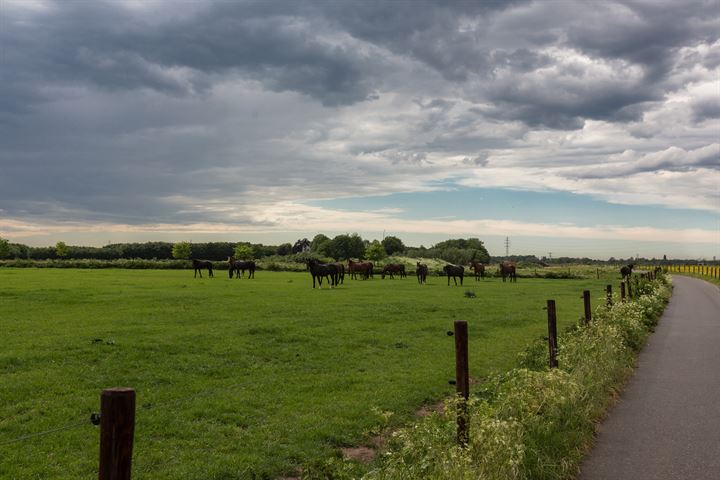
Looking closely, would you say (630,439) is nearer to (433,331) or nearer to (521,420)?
(521,420)

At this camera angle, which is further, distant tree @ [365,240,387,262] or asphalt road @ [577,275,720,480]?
distant tree @ [365,240,387,262]

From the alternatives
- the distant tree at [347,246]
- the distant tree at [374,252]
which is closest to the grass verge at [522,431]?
the distant tree at [374,252]

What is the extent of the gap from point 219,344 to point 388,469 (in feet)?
39.5

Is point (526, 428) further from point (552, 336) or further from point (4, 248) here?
point (4, 248)

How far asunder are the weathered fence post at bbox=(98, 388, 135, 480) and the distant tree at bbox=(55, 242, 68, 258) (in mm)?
209189

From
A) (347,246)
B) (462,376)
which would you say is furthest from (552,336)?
(347,246)

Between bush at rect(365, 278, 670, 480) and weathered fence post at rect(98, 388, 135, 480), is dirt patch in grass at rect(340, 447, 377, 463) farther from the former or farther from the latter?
weathered fence post at rect(98, 388, 135, 480)

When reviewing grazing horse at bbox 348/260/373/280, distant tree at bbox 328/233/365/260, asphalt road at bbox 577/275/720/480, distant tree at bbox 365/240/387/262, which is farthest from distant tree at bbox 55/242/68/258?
asphalt road at bbox 577/275/720/480

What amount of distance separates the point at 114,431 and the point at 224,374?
1052 cm

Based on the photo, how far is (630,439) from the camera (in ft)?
30.8

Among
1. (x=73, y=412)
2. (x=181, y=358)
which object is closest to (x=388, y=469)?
(x=73, y=412)

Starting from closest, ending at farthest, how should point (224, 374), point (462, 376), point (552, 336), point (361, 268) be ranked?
point (462, 376) < point (552, 336) < point (224, 374) < point (361, 268)

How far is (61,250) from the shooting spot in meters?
189

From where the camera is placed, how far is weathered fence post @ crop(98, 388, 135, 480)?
4.04m
